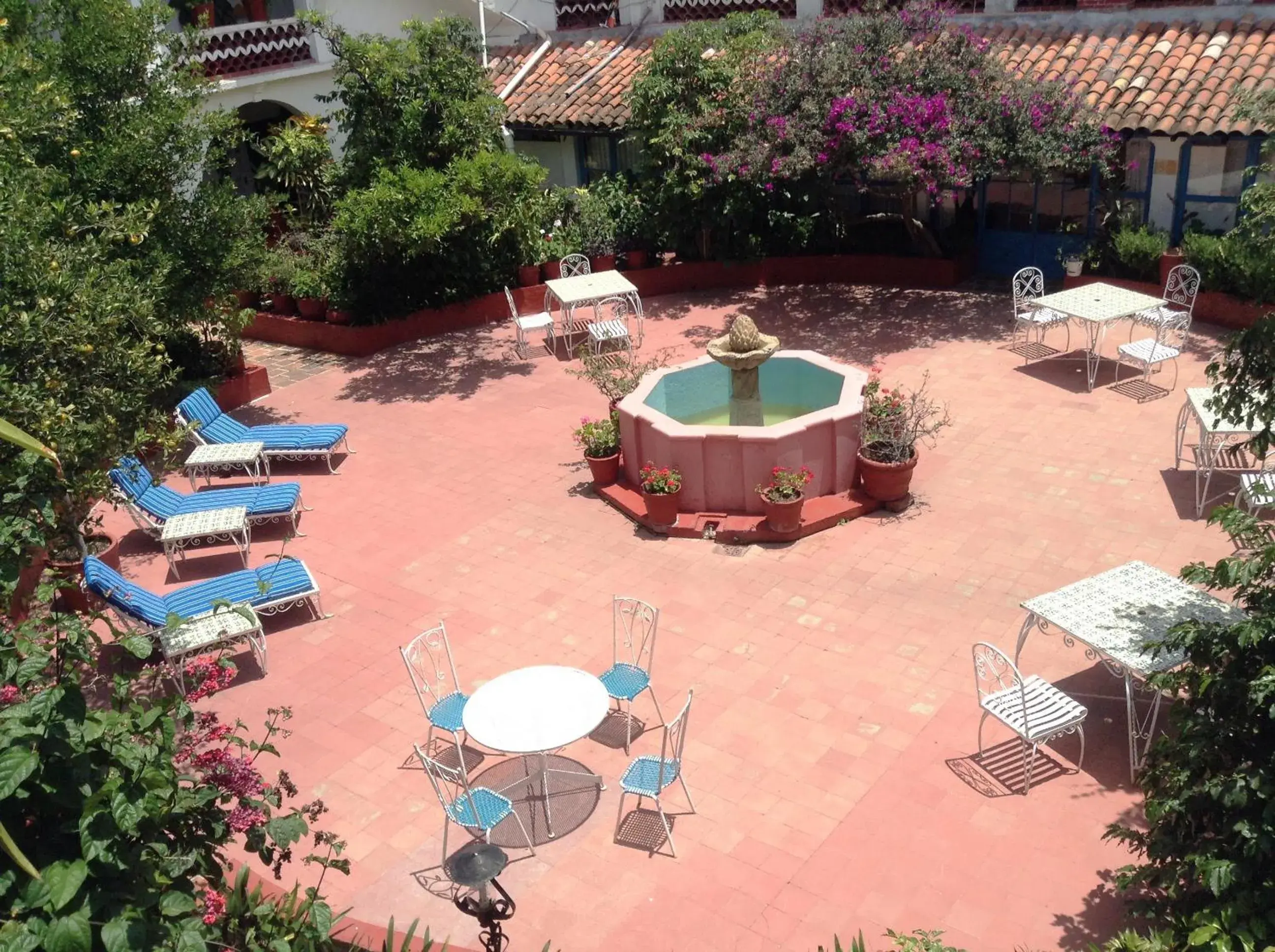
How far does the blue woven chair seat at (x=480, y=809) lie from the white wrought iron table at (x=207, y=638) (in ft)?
8.09

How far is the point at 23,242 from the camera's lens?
25.7 ft

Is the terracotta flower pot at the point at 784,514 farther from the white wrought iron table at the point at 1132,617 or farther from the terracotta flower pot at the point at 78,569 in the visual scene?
the terracotta flower pot at the point at 78,569

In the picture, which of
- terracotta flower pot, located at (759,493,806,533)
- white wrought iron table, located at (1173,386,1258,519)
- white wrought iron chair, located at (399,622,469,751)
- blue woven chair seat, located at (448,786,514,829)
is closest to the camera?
blue woven chair seat, located at (448,786,514,829)

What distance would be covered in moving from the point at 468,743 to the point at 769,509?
3.87 meters

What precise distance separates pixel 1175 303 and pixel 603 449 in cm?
852

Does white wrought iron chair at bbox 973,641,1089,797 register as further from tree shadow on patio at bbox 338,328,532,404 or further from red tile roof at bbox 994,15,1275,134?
red tile roof at bbox 994,15,1275,134

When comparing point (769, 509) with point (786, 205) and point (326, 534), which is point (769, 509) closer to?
point (326, 534)

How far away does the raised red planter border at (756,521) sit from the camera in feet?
36.6

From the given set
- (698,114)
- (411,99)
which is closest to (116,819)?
(411,99)

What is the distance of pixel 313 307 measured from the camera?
1748 cm

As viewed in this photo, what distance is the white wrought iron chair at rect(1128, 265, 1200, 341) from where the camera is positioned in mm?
14078

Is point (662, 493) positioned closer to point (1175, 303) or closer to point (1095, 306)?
point (1095, 306)

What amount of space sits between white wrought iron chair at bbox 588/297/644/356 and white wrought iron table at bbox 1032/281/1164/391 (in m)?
5.44

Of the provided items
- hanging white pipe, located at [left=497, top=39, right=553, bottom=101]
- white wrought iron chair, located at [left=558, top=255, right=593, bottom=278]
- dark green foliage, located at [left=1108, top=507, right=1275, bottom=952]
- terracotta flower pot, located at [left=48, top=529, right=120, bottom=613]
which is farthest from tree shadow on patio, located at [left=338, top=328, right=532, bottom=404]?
dark green foliage, located at [left=1108, top=507, right=1275, bottom=952]
